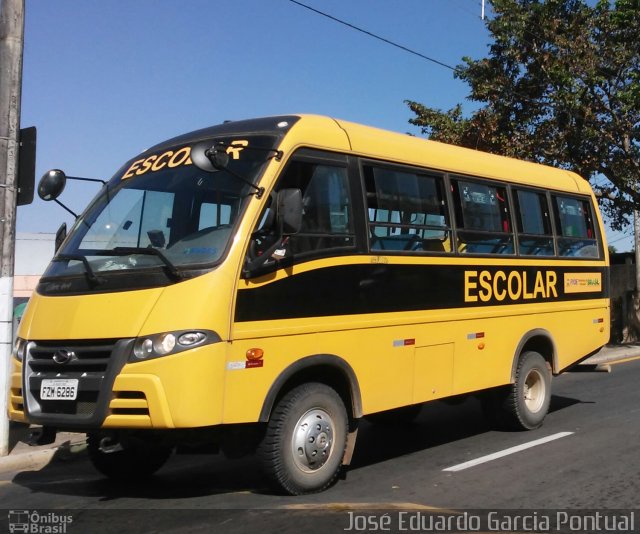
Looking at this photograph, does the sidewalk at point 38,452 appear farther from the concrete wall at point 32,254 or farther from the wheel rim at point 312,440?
the concrete wall at point 32,254

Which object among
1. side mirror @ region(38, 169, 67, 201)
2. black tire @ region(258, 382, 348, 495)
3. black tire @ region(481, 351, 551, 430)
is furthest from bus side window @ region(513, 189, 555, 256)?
side mirror @ region(38, 169, 67, 201)

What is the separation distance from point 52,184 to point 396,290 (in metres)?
3.02

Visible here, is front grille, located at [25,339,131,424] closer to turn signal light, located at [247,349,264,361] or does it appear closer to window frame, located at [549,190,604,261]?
turn signal light, located at [247,349,264,361]

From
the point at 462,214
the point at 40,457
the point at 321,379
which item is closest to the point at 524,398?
the point at 462,214

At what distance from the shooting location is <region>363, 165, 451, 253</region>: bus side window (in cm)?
631

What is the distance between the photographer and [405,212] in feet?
21.7

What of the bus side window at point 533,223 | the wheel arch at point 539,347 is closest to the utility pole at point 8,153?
the wheel arch at point 539,347

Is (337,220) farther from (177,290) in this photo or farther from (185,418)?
(185,418)

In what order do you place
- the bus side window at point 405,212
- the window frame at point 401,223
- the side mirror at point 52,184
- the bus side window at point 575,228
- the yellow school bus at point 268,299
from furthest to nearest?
1. the bus side window at point 575,228
2. the bus side window at point 405,212
3. the window frame at point 401,223
4. the side mirror at point 52,184
5. the yellow school bus at point 268,299

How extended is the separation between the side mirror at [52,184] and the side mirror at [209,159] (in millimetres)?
1538

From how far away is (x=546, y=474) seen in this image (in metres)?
6.18

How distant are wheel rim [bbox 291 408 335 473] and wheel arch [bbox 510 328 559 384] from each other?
114 inches

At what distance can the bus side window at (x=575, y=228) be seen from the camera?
28.9 feet

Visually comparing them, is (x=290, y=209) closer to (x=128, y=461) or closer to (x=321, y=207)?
(x=321, y=207)
